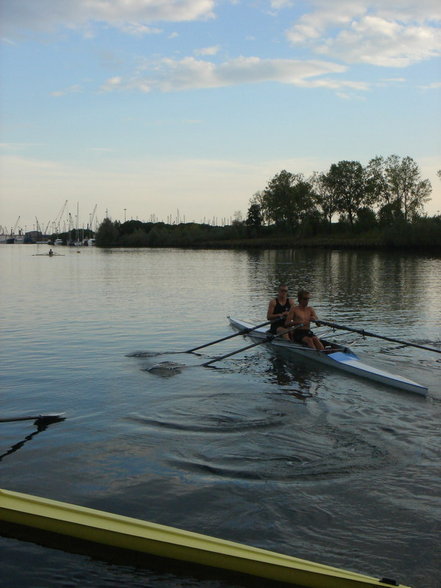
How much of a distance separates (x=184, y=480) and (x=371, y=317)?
666 inches

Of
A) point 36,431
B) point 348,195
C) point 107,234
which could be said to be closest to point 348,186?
point 348,195

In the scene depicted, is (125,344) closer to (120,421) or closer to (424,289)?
(120,421)

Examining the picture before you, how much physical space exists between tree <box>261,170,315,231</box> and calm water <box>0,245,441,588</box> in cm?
10215

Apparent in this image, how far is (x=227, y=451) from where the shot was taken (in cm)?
864

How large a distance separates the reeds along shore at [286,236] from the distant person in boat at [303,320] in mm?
78883

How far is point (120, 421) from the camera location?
10.2 metres

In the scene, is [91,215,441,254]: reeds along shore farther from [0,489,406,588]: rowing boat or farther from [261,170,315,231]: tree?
[0,489,406,588]: rowing boat

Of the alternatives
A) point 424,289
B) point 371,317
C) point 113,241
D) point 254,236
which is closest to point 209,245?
point 254,236

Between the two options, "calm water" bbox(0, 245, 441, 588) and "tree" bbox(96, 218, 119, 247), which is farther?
"tree" bbox(96, 218, 119, 247)

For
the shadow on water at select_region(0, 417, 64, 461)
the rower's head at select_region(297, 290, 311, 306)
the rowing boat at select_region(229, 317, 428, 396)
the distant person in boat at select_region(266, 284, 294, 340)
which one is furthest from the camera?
the distant person in boat at select_region(266, 284, 294, 340)

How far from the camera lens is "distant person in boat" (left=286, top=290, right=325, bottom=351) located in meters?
14.7

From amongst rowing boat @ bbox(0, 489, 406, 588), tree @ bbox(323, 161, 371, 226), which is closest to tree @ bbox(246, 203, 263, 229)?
tree @ bbox(323, 161, 371, 226)

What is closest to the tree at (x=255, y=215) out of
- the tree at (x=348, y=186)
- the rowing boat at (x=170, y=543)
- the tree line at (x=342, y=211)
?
the tree line at (x=342, y=211)

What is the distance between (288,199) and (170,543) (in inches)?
4625
